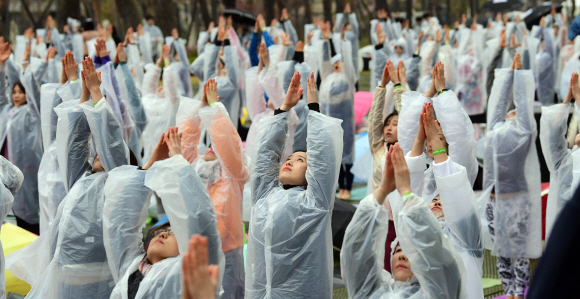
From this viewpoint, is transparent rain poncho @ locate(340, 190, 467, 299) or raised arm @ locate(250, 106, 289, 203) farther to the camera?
raised arm @ locate(250, 106, 289, 203)

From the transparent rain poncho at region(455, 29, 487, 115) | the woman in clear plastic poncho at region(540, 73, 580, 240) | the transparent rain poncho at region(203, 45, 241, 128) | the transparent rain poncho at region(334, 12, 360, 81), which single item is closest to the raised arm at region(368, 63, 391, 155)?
the woman in clear plastic poncho at region(540, 73, 580, 240)

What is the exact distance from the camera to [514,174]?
3602 millimetres

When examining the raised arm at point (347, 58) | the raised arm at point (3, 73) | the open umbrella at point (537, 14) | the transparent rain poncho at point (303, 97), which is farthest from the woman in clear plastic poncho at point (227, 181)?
the open umbrella at point (537, 14)

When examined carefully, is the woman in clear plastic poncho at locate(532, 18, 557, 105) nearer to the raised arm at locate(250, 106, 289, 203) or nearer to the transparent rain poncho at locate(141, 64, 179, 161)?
the transparent rain poncho at locate(141, 64, 179, 161)

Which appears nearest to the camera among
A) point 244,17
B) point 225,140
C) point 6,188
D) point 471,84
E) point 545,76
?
point 6,188

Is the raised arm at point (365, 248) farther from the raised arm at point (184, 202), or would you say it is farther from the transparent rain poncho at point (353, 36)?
the transparent rain poncho at point (353, 36)

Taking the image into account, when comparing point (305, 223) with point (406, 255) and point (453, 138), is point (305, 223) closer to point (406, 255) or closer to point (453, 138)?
point (406, 255)

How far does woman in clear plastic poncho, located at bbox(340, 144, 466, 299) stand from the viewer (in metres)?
1.71

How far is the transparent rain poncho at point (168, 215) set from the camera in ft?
6.41

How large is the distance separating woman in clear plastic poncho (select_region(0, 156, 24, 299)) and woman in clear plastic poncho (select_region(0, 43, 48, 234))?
188cm

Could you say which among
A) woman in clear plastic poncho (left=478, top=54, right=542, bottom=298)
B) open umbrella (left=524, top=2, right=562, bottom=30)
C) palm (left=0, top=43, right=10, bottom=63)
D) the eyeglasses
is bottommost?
woman in clear plastic poncho (left=478, top=54, right=542, bottom=298)

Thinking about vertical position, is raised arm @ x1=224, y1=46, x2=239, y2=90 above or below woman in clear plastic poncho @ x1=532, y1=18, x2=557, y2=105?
above

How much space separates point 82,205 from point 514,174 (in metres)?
2.49

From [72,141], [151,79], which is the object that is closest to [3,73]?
[151,79]
